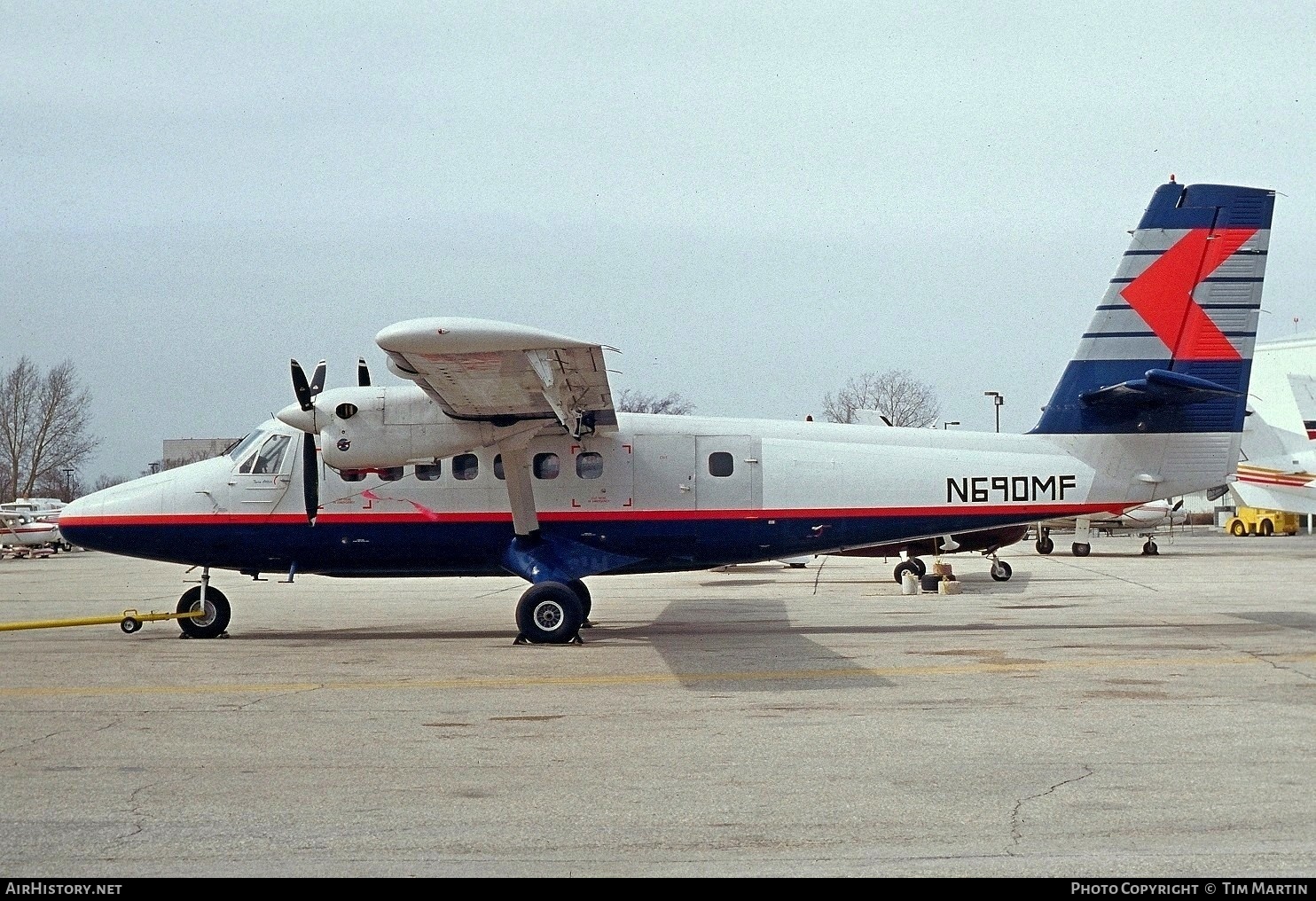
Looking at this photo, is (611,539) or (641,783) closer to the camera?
(641,783)

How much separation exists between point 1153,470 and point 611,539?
24.5 ft

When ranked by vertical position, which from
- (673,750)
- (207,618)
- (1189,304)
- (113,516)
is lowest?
(207,618)

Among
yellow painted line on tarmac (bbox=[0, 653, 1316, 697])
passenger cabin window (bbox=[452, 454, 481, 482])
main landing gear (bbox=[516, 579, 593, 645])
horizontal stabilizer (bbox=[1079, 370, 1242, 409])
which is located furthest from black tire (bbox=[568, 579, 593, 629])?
horizontal stabilizer (bbox=[1079, 370, 1242, 409])

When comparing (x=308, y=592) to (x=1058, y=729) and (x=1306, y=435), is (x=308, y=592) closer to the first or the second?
(x=1058, y=729)

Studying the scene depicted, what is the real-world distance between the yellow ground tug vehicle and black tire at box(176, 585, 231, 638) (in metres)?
60.2

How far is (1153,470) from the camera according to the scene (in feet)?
51.3

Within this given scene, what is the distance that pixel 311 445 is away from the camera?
49.9 feet

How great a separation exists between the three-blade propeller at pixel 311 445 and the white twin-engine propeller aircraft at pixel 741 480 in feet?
0.13

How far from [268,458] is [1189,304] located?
42.0ft

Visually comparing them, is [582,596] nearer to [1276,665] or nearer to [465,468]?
[465,468]

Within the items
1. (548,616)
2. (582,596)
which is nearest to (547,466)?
(582,596)

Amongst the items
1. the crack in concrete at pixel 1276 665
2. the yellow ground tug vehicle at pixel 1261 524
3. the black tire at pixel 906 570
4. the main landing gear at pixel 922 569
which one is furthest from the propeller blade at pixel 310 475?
the yellow ground tug vehicle at pixel 1261 524

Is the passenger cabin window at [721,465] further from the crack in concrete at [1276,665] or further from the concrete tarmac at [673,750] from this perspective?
the crack in concrete at [1276,665]

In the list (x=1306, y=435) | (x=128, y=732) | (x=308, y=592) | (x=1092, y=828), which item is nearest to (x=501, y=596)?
(x=308, y=592)
